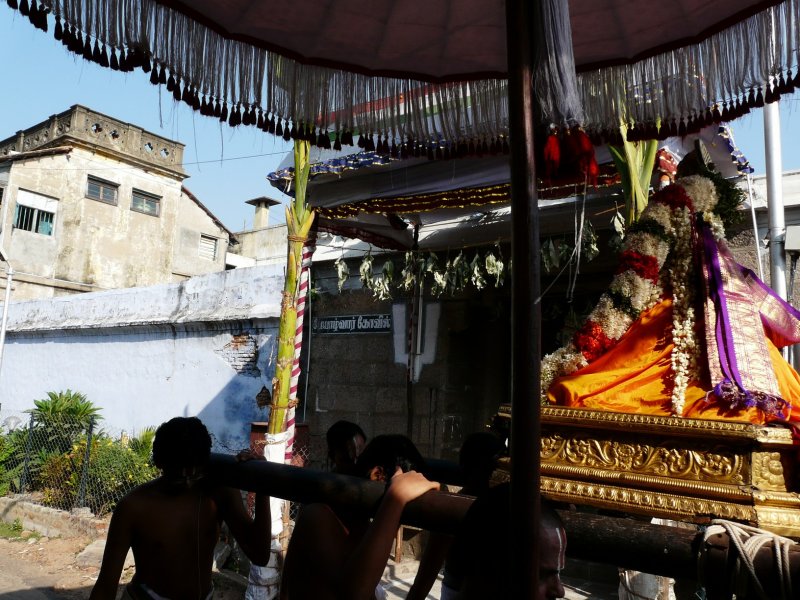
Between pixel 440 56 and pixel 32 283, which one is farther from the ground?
pixel 32 283

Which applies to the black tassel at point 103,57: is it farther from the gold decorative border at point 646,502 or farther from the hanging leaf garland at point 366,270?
the hanging leaf garland at point 366,270

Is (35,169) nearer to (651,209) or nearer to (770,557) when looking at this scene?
(651,209)

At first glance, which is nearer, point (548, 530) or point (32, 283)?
point (548, 530)

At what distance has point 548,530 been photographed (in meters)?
1.35

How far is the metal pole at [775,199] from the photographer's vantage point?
16.4ft

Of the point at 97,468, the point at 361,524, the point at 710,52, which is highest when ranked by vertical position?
the point at 710,52

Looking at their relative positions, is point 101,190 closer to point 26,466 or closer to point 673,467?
point 26,466

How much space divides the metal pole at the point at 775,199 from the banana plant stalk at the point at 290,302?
3759 millimetres

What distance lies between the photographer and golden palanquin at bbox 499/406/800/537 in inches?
91.8

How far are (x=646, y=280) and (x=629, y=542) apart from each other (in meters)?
2.08

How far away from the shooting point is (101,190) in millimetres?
Answer: 21484

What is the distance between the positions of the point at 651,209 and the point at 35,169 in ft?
67.9

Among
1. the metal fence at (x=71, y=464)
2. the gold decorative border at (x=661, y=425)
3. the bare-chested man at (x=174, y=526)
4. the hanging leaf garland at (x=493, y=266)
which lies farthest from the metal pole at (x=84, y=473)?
the gold decorative border at (x=661, y=425)

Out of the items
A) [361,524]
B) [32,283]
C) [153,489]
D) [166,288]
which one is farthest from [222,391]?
[32,283]
